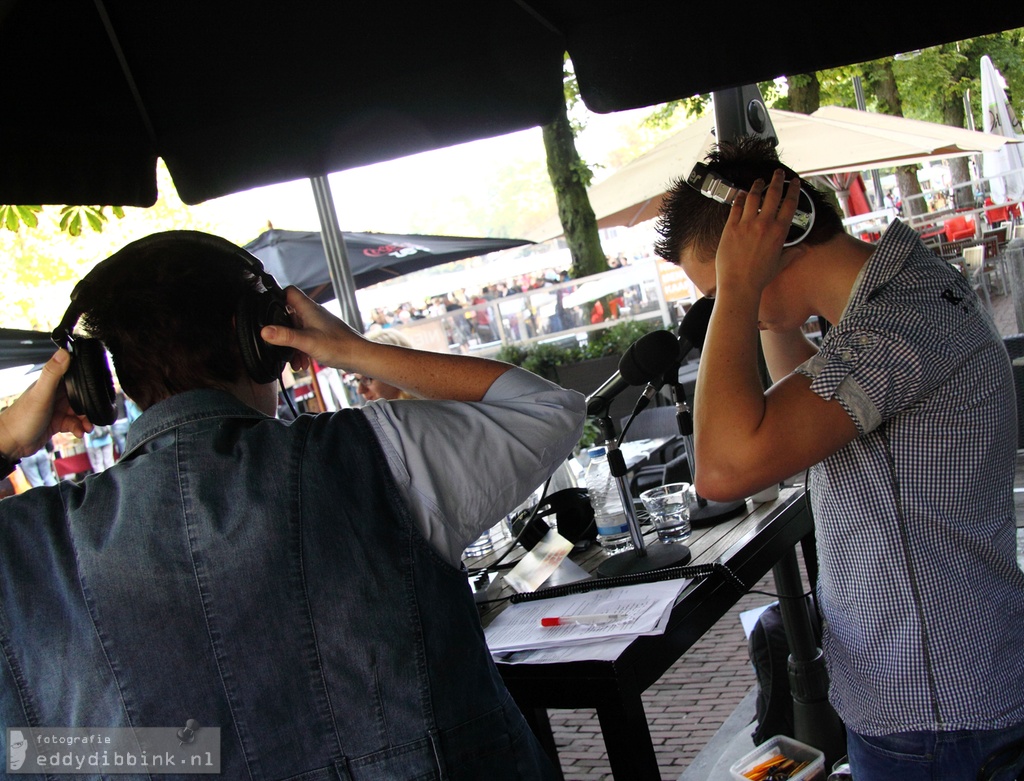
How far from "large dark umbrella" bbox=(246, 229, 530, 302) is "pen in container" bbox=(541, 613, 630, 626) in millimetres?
6534

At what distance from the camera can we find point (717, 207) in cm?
186

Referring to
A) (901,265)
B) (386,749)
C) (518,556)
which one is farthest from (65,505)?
(518,556)

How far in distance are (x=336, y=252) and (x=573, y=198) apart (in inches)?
266

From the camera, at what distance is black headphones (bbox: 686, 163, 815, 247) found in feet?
5.77

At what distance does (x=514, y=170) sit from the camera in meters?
58.6

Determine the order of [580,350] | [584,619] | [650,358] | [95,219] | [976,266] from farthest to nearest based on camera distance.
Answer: [976,266], [580,350], [95,219], [650,358], [584,619]

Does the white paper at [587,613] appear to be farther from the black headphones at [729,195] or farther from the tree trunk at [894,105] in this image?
the tree trunk at [894,105]

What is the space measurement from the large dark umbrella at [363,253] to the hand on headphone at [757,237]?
6882 mm

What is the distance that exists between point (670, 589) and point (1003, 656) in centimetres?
72

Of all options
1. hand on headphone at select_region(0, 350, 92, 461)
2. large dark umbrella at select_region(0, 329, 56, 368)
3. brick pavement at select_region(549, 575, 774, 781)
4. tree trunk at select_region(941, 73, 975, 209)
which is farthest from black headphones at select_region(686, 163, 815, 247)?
tree trunk at select_region(941, 73, 975, 209)

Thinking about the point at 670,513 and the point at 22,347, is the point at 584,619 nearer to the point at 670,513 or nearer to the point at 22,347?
the point at 670,513

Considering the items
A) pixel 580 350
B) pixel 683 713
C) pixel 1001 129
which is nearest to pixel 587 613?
pixel 683 713

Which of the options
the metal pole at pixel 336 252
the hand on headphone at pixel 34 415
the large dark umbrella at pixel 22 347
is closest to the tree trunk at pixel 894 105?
the metal pole at pixel 336 252

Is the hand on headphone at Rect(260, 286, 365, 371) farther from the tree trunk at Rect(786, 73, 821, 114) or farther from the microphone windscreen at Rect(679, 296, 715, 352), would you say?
the tree trunk at Rect(786, 73, 821, 114)
